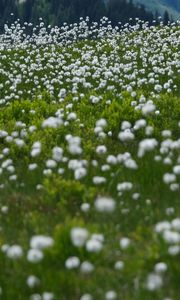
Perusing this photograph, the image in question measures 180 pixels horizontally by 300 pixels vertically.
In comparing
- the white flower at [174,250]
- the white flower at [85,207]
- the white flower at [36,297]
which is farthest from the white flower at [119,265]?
the white flower at [85,207]

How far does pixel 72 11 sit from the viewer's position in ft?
541

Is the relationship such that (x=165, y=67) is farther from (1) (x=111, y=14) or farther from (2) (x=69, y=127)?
(1) (x=111, y=14)

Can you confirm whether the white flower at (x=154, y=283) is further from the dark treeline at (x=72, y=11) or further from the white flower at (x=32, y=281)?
the dark treeline at (x=72, y=11)

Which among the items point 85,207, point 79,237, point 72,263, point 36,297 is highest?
point 85,207

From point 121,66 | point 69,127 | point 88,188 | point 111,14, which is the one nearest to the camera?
point 88,188

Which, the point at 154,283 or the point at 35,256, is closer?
the point at 154,283

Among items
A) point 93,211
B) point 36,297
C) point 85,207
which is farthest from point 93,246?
point 93,211

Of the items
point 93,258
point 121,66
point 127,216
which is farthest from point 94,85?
point 93,258

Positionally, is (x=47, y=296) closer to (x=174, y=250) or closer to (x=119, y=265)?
(x=119, y=265)

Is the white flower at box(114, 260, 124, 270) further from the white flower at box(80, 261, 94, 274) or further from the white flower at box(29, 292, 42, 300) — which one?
the white flower at box(29, 292, 42, 300)

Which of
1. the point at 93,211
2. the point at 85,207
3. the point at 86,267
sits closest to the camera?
the point at 86,267

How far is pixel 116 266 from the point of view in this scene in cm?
634

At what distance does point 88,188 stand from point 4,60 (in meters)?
21.7

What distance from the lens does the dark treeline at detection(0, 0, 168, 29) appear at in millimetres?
163125
